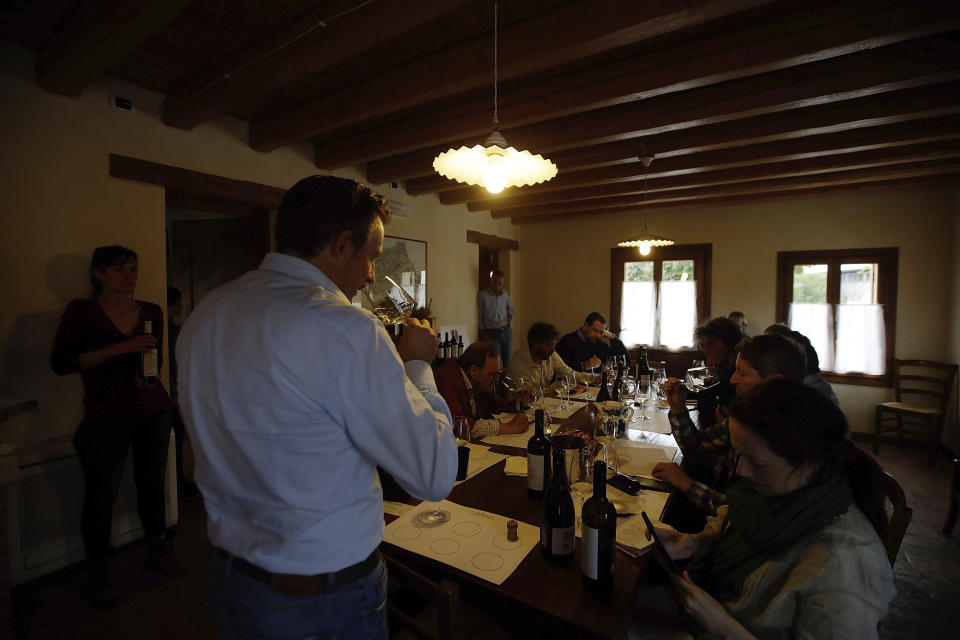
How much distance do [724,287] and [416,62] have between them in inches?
192

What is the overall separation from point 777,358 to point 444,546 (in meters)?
1.43

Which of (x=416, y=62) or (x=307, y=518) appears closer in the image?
(x=307, y=518)

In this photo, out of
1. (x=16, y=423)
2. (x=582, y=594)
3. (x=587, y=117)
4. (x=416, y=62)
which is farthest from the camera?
(x=587, y=117)

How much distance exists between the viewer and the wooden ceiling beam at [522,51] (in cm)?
181

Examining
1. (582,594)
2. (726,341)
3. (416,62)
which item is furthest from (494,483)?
(416,62)

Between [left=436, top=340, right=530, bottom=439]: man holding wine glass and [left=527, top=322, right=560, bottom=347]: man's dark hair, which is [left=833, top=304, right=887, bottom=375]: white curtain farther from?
[left=436, top=340, right=530, bottom=439]: man holding wine glass

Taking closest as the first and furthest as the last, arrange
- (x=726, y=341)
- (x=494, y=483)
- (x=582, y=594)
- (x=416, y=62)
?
(x=582, y=594) → (x=494, y=483) → (x=416, y=62) → (x=726, y=341)

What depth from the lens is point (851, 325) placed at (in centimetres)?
516

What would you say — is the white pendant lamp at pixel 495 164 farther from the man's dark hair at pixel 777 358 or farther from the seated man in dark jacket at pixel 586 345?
the seated man in dark jacket at pixel 586 345

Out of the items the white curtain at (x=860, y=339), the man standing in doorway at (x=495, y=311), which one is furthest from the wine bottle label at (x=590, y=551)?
the white curtain at (x=860, y=339)

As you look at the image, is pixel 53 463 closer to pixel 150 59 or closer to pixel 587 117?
pixel 150 59

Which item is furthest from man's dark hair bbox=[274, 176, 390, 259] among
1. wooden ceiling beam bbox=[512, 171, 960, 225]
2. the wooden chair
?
the wooden chair

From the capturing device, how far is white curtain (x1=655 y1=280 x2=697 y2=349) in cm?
596

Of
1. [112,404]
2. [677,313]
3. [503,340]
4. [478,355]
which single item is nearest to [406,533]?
[478,355]
